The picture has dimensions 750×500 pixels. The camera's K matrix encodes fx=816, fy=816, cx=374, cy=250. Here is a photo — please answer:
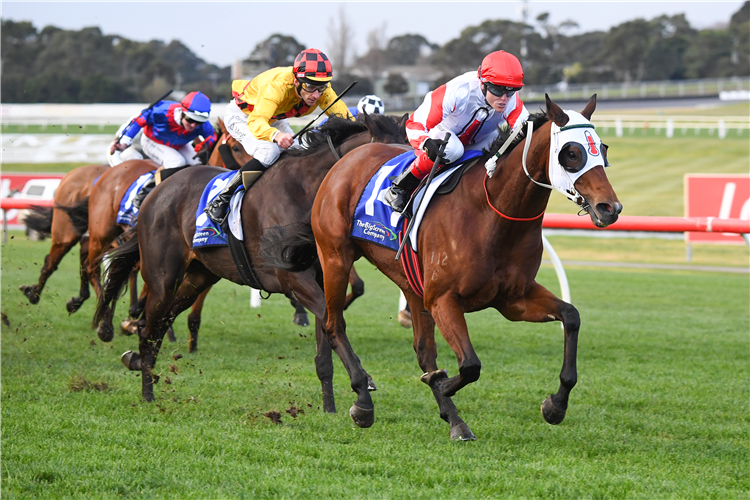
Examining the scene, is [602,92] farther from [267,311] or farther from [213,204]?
[213,204]

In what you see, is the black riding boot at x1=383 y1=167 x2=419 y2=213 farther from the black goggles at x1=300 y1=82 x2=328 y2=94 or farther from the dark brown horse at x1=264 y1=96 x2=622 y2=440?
the black goggles at x1=300 y1=82 x2=328 y2=94

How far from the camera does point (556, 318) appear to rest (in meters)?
3.84

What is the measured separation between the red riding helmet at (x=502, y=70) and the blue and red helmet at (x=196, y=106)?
3.69 metres

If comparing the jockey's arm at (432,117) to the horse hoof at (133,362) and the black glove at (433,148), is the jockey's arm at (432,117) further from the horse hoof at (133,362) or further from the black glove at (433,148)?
the horse hoof at (133,362)

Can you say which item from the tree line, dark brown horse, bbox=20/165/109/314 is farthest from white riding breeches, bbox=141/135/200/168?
the tree line

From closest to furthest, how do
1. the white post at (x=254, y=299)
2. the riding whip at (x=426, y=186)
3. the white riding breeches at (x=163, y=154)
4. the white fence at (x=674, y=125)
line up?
the riding whip at (x=426, y=186) → the white riding breeches at (x=163, y=154) → the white post at (x=254, y=299) → the white fence at (x=674, y=125)

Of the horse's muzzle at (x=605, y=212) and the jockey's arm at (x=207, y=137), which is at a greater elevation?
the horse's muzzle at (x=605, y=212)

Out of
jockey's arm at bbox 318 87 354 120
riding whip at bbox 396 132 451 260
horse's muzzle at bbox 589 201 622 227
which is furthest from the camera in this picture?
jockey's arm at bbox 318 87 354 120

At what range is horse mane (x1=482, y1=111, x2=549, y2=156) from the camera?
3.81 metres

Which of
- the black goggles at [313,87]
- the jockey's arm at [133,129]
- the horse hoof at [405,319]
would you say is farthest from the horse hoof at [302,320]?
the black goggles at [313,87]

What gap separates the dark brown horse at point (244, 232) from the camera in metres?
5.08

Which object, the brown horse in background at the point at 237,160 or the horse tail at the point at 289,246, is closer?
the horse tail at the point at 289,246

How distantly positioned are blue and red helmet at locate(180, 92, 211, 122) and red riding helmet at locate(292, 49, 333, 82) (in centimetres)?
223

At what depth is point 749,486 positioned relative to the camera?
11.9ft
